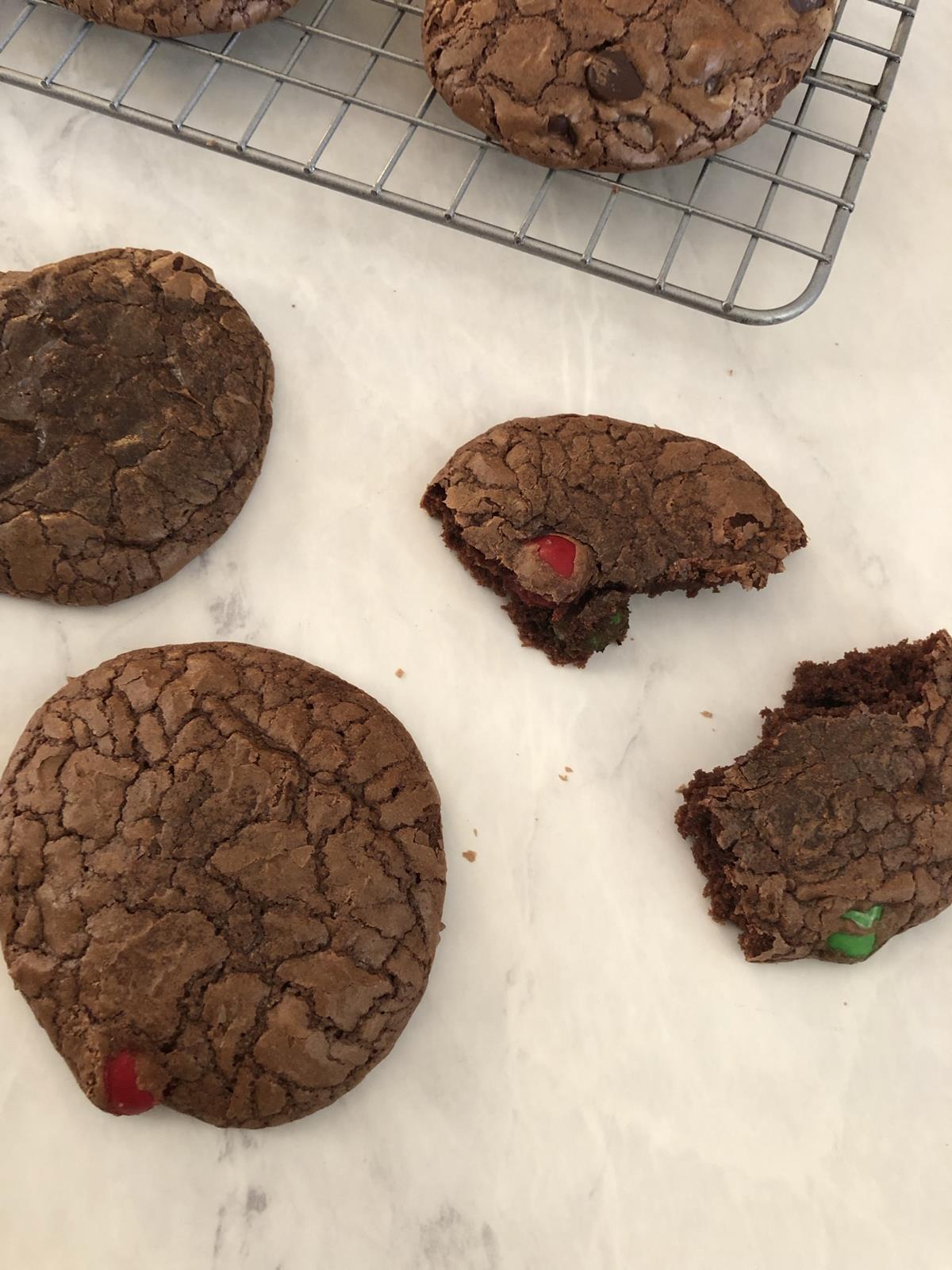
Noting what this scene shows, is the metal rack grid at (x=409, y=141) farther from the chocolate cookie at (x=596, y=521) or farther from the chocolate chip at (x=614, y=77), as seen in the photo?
the chocolate cookie at (x=596, y=521)

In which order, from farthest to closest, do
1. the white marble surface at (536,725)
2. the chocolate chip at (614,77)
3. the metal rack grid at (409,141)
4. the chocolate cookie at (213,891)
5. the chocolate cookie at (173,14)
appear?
the metal rack grid at (409,141)
the chocolate cookie at (173,14)
the chocolate chip at (614,77)
the white marble surface at (536,725)
the chocolate cookie at (213,891)

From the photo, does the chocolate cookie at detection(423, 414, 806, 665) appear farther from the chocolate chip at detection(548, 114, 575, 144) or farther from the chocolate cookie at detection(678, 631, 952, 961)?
the chocolate chip at detection(548, 114, 575, 144)

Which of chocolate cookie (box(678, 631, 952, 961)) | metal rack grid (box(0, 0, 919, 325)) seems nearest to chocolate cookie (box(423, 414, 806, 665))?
chocolate cookie (box(678, 631, 952, 961))

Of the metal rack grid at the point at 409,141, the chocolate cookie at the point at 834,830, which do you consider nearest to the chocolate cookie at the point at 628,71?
the metal rack grid at the point at 409,141

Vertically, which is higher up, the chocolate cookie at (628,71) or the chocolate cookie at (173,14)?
the chocolate cookie at (628,71)

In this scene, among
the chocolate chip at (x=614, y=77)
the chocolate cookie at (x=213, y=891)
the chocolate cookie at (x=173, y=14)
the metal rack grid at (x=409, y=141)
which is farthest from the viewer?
the metal rack grid at (x=409, y=141)

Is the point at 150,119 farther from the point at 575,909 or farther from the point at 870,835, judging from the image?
the point at 870,835

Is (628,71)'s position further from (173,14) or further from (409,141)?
(173,14)
